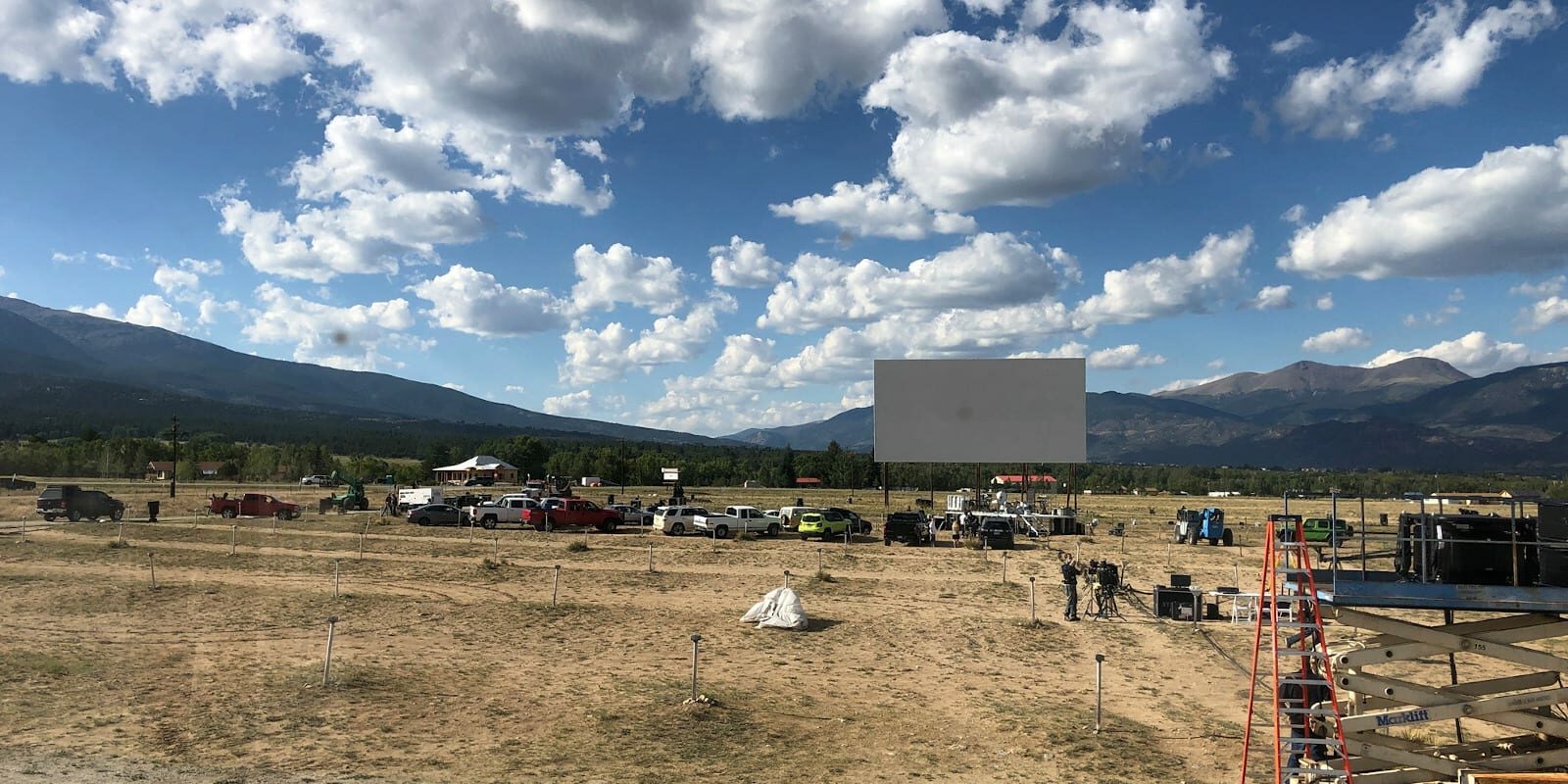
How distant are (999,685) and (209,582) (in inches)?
849

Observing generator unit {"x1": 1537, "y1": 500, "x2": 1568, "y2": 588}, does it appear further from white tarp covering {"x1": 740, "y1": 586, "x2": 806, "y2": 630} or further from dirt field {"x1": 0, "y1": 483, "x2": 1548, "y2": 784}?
white tarp covering {"x1": 740, "y1": 586, "x2": 806, "y2": 630}

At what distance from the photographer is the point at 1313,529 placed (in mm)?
43750

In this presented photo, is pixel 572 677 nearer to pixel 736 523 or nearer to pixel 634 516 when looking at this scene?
pixel 736 523

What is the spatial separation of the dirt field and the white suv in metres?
12.1

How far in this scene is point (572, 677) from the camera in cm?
1733

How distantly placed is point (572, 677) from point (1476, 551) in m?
13.8

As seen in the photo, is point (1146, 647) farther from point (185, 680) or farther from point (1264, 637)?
point (185, 680)

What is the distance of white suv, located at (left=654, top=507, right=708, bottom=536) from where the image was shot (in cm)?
4381

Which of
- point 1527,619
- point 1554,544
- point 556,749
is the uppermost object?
point 1554,544

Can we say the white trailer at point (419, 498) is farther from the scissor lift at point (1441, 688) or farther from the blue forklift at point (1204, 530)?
the scissor lift at point (1441, 688)

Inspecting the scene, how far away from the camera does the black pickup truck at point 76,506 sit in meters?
47.2

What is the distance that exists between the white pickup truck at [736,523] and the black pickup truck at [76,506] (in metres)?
29.5

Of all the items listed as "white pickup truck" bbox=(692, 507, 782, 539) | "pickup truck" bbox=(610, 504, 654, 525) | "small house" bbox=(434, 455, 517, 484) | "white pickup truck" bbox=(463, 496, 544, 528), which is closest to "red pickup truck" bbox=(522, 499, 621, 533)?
"white pickup truck" bbox=(463, 496, 544, 528)

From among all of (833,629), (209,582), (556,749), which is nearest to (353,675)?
(556,749)
